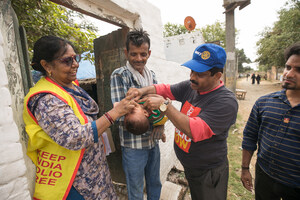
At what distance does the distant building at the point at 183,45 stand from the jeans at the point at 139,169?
10.9 metres

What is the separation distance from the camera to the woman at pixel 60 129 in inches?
44.8

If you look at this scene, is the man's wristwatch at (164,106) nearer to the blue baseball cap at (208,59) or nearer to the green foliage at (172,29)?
the blue baseball cap at (208,59)

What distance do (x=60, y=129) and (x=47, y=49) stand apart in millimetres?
670

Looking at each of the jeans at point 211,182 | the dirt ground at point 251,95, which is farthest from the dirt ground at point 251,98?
the jeans at point 211,182

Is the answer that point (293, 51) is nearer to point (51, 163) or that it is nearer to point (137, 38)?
point (137, 38)

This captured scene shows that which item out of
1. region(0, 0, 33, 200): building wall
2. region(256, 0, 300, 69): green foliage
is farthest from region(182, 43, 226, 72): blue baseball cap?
region(256, 0, 300, 69): green foliage

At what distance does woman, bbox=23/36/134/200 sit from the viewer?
1137mm

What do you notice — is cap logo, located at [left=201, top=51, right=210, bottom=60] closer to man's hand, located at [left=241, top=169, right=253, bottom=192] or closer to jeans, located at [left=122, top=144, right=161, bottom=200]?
jeans, located at [left=122, top=144, right=161, bottom=200]

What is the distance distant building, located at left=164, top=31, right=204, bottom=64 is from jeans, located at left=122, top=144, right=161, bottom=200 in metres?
10.9

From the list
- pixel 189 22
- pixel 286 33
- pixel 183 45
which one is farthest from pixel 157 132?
pixel 286 33

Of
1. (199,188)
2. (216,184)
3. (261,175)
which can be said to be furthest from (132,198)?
(261,175)

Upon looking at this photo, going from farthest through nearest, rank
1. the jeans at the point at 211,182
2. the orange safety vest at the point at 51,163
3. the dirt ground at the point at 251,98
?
the dirt ground at the point at 251,98 < the jeans at the point at 211,182 < the orange safety vest at the point at 51,163

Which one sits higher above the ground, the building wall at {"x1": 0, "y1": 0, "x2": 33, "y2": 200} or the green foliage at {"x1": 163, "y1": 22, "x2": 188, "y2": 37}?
the green foliage at {"x1": 163, "y1": 22, "x2": 188, "y2": 37}

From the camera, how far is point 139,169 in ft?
6.29
